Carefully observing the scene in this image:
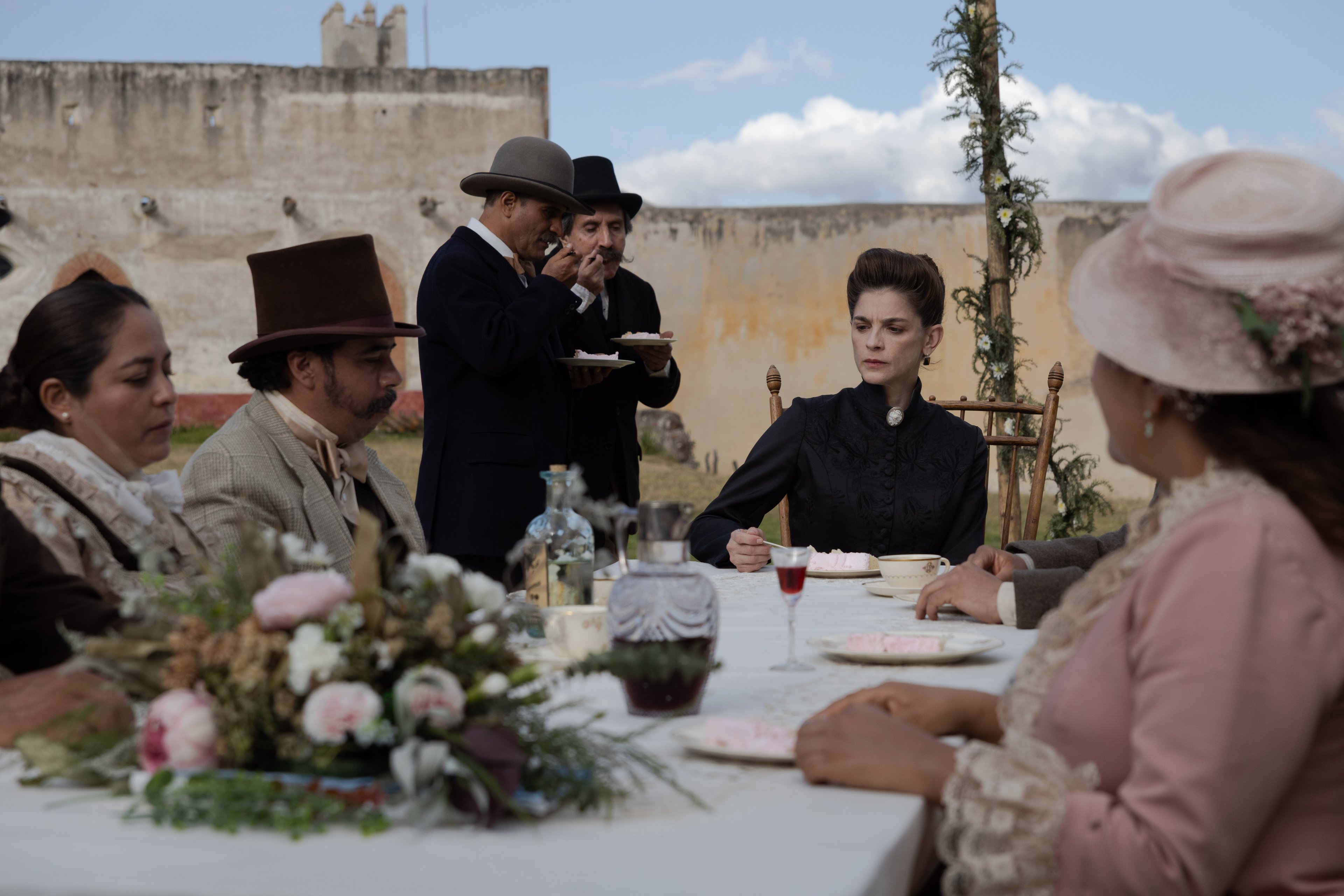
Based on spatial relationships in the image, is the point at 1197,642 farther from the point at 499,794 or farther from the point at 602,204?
the point at 602,204

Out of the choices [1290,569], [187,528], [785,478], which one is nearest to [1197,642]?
[1290,569]

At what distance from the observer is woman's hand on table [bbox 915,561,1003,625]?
2.61 meters

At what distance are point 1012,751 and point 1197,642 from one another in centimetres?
25

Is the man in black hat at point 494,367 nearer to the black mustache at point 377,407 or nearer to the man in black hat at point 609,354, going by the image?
the man in black hat at point 609,354

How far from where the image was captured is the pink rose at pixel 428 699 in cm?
116

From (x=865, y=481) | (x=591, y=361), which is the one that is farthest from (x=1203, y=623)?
(x=591, y=361)

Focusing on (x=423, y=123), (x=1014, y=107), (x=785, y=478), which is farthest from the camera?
(x=423, y=123)

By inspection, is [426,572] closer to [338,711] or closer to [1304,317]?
[338,711]

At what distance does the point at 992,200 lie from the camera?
19.4ft

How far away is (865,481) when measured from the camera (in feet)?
12.3

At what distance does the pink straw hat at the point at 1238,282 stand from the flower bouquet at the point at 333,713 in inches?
27.6

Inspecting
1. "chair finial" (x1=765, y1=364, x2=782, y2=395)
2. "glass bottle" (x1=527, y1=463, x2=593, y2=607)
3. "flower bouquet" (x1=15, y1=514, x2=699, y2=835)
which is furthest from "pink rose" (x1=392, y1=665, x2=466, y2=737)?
"chair finial" (x1=765, y1=364, x2=782, y2=395)

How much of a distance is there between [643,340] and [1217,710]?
11.6 ft

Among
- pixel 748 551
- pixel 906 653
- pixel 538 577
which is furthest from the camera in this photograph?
pixel 748 551
